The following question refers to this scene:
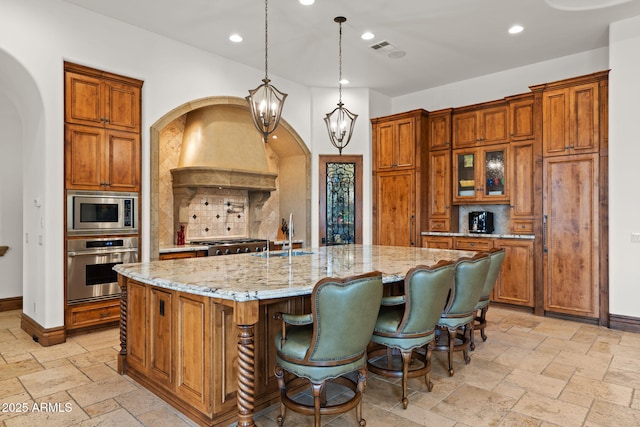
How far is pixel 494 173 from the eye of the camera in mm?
5703

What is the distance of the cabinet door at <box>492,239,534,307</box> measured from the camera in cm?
516

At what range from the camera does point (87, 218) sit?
4160 mm

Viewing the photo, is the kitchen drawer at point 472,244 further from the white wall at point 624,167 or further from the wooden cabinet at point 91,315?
the wooden cabinet at point 91,315

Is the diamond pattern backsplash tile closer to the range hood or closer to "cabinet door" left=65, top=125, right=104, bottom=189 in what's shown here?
the range hood

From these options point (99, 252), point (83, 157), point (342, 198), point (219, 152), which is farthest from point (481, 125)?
point (99, 252)

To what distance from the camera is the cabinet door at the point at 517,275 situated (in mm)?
5164

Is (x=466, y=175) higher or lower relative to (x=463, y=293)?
Result: higher

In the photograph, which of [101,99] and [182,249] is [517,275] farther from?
[101,99]

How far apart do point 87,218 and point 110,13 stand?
7.36 feet

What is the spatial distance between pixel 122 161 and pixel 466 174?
15.6 ft

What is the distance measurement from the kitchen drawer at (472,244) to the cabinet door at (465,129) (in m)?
1.45

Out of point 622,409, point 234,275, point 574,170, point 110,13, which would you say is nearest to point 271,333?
point 234,275

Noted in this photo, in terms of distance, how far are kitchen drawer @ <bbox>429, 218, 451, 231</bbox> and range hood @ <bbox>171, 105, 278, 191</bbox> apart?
9.17ft

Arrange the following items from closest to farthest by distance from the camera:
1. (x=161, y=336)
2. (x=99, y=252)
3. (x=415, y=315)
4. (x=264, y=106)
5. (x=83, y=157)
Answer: (x=415, y=315)
(x=161, y=336)
(x=264, y=106)
(x=83, y=157)
(x=99, y=252)
